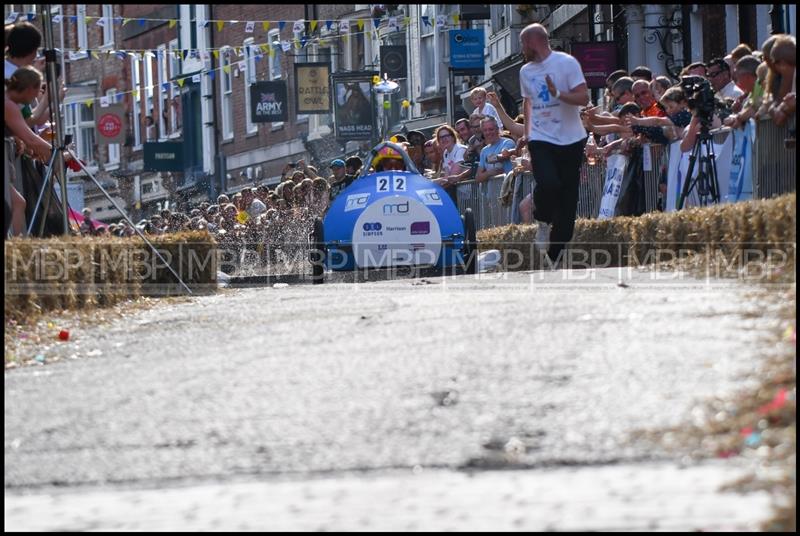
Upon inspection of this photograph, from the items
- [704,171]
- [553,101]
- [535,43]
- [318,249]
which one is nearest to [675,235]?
[704,171]

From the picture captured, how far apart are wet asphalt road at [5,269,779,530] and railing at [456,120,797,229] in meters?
2.69

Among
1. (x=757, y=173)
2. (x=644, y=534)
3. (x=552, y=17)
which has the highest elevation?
(x=552, y=17)

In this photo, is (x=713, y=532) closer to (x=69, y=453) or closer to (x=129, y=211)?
(x=69, y=453)

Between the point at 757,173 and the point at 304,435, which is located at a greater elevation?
the point at 757,173

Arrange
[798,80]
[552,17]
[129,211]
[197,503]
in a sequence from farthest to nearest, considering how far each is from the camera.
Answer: [129,211] < [552,17] < [798,80] < [197,503]

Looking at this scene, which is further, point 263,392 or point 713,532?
point 263,392

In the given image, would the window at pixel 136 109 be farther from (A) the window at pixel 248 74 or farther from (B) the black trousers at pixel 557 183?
(B) the black trousers at pixel 557 183

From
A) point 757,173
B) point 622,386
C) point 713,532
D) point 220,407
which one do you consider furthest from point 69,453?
point 757,173

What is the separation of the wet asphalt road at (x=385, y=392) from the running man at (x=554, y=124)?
3.68 meters

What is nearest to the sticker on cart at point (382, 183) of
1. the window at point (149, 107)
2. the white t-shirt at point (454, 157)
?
the white t-shirt at point (454, 157)

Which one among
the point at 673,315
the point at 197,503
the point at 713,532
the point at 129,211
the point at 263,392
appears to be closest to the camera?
the point at 713,532

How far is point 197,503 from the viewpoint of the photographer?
5.30 meters

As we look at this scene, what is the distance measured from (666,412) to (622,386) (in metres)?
0.52

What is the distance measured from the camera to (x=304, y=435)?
6.21 meters
